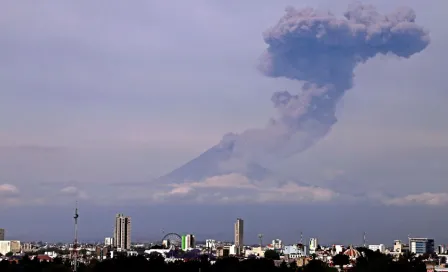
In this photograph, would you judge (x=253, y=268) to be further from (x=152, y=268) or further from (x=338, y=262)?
(x=338, y=262)

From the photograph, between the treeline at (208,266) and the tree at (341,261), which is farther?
the tree at (341,261)

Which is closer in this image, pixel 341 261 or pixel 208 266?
pixel 208 266

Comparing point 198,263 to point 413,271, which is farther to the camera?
point 198,263

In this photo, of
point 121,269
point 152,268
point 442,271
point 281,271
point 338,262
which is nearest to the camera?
point 121,269

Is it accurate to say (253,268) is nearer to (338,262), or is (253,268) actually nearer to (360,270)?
(360,270)

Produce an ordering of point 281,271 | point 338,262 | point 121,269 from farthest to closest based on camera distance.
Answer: point 338,262 < point 281,271 < point 121,269

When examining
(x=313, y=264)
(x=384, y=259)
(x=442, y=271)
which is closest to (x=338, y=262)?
(x=442, y=271)

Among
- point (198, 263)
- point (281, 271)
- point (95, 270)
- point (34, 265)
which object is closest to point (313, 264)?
point (281, 271)

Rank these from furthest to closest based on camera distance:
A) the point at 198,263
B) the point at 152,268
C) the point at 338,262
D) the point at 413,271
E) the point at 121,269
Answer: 1. the point at 338,262
2. the point at 198,263
3. the point at 152,268
4. the point at 121,269
5. the point at 413,271

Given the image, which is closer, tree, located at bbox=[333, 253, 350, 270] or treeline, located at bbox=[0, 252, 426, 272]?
treeline, located at bbox=[0, 252, 426, 272]
